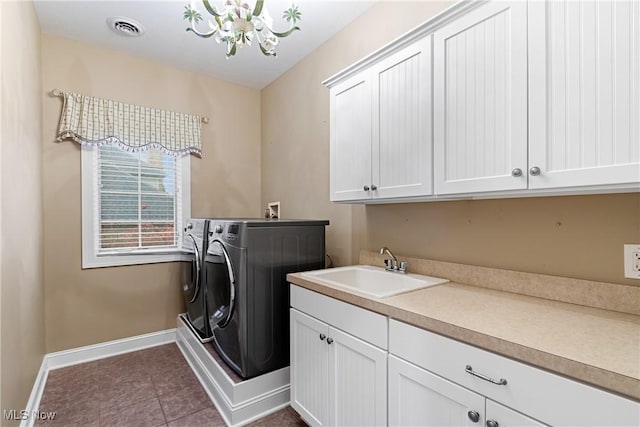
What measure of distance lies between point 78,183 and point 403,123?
269cm

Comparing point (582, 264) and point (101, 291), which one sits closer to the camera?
point (582, 264)

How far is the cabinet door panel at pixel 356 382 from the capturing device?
4.10ft

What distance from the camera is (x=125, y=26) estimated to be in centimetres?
239

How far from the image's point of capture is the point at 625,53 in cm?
92

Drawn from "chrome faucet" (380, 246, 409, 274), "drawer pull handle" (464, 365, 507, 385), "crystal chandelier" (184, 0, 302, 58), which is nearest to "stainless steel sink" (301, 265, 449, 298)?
"chrome faucet" (380, 246, 409, 274)

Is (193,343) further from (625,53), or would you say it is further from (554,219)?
(625,53)

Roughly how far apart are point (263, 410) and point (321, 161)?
1854 mm

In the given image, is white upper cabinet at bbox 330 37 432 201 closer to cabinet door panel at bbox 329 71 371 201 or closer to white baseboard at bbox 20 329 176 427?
cabinet door panel at bbox 329 71 371 201

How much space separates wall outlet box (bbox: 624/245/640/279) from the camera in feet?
3.66

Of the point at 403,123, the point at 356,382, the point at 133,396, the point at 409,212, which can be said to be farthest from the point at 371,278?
the point at 133,396

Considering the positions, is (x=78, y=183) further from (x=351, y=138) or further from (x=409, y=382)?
(x=409, y=382)

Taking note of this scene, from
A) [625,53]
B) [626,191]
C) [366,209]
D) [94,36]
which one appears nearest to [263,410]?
[366,209]

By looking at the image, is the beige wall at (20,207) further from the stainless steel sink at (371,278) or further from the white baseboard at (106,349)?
the stainless steel sink at (371,278)

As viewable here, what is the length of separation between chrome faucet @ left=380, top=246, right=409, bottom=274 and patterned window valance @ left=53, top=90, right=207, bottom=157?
7.28 feet
